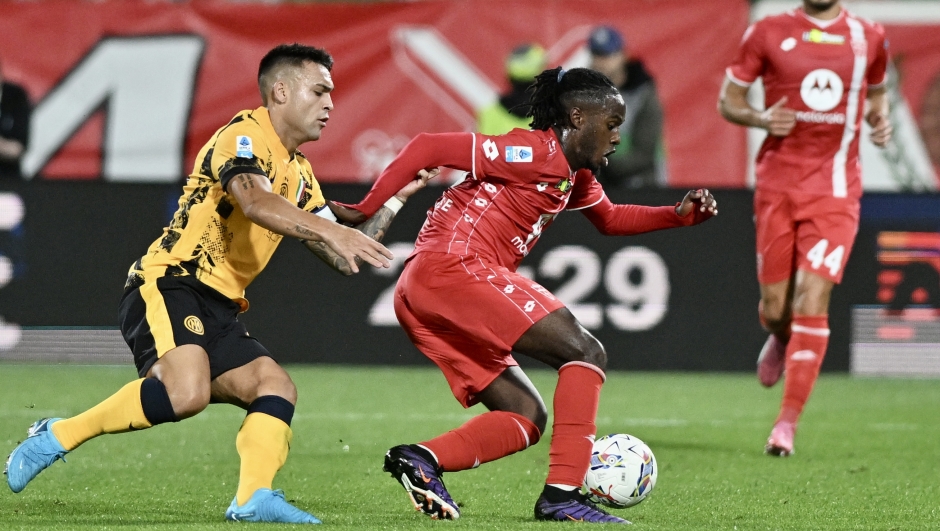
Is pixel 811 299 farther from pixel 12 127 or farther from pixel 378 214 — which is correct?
pixel 12 127

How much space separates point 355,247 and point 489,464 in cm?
245

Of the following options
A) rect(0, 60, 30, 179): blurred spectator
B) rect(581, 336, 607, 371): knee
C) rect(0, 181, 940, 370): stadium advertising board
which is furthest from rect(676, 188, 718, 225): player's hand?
A: rect(0, 60, 30, 179): blurred spectator

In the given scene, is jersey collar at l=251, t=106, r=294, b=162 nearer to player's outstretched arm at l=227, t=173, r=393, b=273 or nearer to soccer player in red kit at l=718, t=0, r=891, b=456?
player's outstretched arm at l=227, t=173, r=393, b=273

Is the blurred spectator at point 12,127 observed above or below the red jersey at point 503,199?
below

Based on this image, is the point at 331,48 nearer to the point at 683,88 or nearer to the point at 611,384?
the point at 683,88

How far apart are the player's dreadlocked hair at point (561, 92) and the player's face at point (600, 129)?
0.04 metres

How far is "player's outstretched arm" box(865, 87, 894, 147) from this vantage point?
7.59 metres

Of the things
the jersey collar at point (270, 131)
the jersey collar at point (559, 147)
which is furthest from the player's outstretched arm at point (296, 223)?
the jersey collar at point (559, 147)

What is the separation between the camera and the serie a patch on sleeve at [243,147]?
189 inches

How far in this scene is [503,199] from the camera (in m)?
5.27

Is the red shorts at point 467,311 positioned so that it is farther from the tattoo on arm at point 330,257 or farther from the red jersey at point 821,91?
the red jersey at point 821,91

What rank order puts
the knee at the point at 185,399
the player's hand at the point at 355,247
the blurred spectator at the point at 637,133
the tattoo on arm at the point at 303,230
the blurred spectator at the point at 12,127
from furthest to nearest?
the blurred spectator at the point at 12,127, the blurred spectator at the point at 637,133, the knee at the point at 185,399, the tattoo on arm at the point at 303,230, the player's hand at the point at 355,247

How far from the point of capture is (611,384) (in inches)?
397

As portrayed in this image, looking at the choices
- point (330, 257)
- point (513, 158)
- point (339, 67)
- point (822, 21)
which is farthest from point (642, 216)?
point (339, 67)
